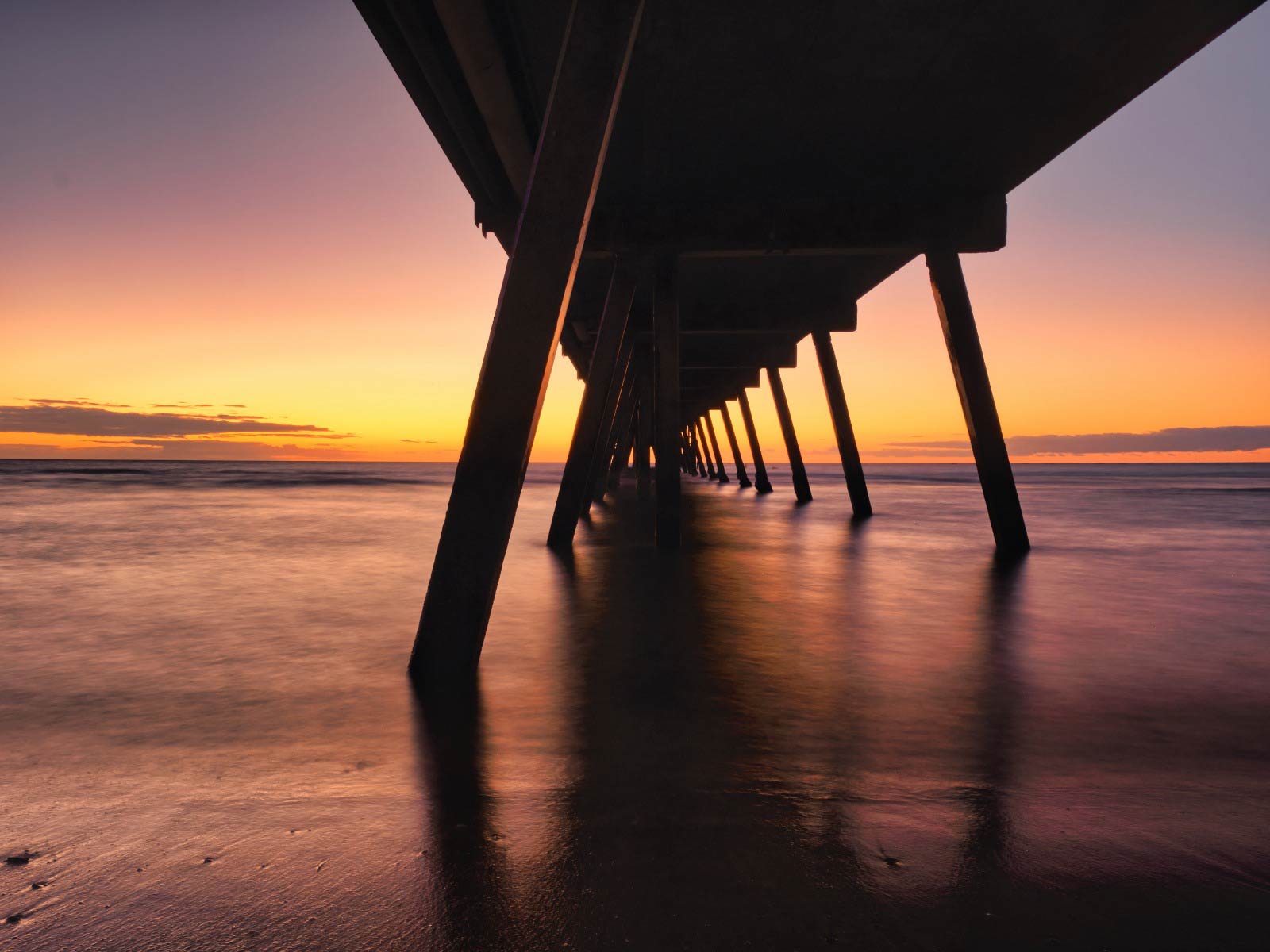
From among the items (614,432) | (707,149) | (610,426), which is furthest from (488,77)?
(614,432)

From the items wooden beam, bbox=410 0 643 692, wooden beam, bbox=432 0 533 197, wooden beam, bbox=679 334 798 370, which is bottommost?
wooden beam, bbox=410 0 643 692

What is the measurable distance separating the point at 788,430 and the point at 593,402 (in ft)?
38.7

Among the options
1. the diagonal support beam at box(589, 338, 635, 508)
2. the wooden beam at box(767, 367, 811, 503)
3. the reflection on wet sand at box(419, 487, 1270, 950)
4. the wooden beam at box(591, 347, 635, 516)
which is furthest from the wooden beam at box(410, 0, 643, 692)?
the wooden beam at box(767, 367, 811, 503)

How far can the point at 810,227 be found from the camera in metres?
8.95

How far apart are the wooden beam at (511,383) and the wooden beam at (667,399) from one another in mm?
5701

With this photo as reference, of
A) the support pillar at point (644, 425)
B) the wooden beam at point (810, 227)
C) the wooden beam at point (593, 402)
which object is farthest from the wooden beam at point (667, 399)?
the support pillar at point (644, 425)

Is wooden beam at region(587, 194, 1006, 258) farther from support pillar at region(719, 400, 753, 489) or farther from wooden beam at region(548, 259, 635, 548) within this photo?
support pillar at region(719, 400, 753, 489)

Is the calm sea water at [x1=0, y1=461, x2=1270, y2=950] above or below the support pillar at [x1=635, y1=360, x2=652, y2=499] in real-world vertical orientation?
below

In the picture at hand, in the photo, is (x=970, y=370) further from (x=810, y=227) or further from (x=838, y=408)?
(x=838, y=408)

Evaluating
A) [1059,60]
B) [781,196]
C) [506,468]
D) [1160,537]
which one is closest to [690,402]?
[1160,537]

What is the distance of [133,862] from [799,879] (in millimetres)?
1631

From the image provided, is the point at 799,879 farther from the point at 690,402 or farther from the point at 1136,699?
the point at 690,402

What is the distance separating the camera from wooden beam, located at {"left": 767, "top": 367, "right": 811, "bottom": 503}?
70.0 feet

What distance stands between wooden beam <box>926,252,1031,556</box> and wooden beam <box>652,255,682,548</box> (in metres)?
3.08
